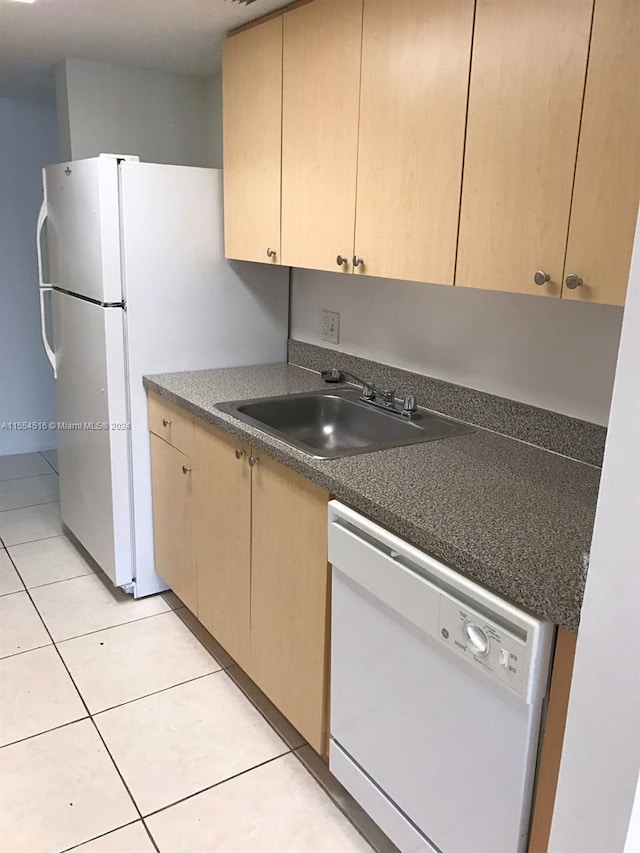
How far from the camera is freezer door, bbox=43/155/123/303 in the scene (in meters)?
2.37

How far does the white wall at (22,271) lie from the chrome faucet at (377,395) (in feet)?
8.21

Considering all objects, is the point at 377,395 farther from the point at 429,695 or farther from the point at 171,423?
the point at 429,695

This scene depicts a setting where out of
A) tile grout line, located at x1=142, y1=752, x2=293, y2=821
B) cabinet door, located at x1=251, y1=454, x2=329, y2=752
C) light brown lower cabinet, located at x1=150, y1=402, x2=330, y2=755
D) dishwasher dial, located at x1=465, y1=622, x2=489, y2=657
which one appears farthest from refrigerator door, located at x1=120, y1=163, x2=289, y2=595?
dishwasher dial, located at x1=465, y1=622, x2=489, y2=657

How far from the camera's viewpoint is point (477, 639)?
121cm

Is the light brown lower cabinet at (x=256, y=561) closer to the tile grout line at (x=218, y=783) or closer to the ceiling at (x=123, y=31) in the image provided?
the tile grout line at (x=218, y=783)

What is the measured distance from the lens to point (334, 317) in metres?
2.62

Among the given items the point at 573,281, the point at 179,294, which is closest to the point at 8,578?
the point at 179,294

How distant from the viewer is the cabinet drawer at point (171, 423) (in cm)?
233

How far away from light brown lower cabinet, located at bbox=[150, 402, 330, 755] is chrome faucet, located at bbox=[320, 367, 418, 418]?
0.50 meters

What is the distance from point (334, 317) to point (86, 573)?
4.95 ft

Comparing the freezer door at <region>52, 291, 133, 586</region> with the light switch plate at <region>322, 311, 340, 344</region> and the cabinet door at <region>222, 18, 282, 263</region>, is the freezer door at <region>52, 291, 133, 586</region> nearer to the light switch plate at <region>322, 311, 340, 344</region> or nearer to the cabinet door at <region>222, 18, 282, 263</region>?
the cabinet door at <region>222, 18, 282, 263</region>

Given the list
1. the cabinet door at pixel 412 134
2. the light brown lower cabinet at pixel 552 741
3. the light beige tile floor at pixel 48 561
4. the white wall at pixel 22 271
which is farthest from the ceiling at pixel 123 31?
the light beige tile floor at pixel 48 561

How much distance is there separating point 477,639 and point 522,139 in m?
0.98

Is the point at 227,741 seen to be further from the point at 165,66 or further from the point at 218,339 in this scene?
the point at 165,66
